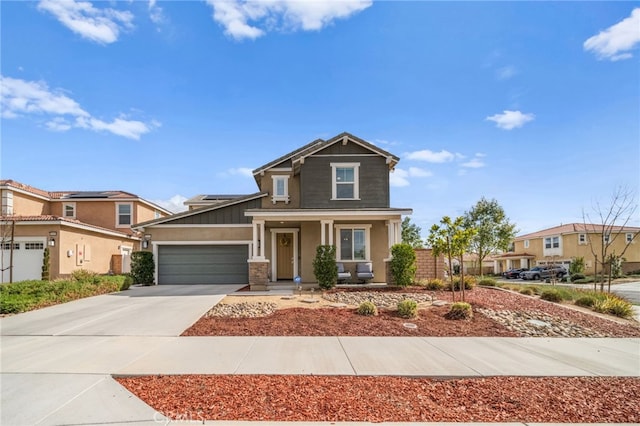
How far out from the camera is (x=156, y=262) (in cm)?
1736

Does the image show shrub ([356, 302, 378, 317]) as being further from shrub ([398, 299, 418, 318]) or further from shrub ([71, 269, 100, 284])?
shrub ([71, 269, 100, 284])

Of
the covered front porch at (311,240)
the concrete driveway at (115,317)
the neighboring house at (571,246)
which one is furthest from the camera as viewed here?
the neighboring house at (571,246)

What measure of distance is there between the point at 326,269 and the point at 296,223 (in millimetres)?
3736

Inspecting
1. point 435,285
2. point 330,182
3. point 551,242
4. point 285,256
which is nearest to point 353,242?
point 330,182

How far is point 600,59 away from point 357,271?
11.7 metres

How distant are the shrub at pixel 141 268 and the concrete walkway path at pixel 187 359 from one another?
7.97m

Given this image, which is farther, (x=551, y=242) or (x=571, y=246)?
(x=551, y=242)

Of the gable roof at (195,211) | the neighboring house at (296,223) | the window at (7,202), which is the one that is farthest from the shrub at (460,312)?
the window at (7,202)

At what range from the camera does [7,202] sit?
20.6 metres

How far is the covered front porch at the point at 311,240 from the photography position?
48.1ft

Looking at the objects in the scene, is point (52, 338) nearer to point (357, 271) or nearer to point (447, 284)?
point (357, 271)

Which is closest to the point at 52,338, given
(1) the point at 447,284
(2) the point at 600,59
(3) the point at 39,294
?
(3) the point at 39,294

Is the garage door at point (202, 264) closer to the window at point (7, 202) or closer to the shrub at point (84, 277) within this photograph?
the shrub at point (84, 277)

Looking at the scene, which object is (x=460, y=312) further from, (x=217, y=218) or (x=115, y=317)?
(x=217, y=218)
